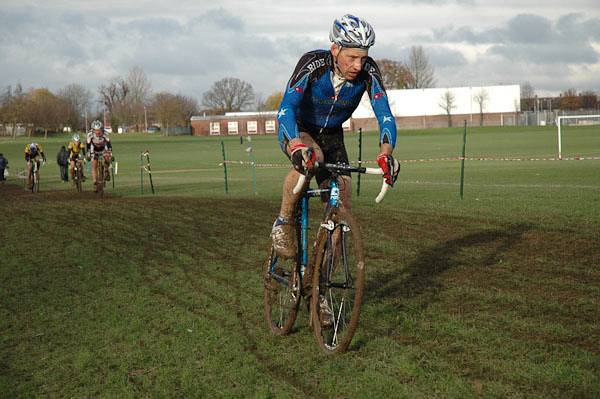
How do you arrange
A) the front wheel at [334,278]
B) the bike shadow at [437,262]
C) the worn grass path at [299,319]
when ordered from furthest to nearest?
1. the bike shadow at [437,262]
2. the front wheel at [334,278]
3. the worn grass path at [299,319]

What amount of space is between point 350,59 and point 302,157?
0.88 metres

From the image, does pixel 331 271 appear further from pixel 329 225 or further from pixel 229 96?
pixel 229 96

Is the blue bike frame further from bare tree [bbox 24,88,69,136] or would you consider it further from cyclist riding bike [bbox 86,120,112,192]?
bare tree [bbox 24,88,69,136]

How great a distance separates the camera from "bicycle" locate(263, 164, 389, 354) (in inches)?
221

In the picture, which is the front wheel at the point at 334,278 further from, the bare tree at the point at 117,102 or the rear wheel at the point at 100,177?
the bare tree at the point at 117,102

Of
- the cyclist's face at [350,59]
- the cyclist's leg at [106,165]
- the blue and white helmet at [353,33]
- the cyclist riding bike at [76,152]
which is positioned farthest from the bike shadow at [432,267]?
the cyclist riding bike at [76,152]

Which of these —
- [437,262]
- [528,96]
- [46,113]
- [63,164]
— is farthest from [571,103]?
[437,262]

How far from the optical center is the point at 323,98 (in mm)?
6410

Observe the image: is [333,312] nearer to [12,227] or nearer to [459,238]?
[459,238]

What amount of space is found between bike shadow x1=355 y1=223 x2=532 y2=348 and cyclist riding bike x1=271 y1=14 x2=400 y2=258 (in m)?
1.19

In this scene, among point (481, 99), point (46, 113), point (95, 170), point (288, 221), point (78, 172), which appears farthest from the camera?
point (46, 113)

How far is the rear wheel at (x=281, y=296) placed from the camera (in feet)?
21.1

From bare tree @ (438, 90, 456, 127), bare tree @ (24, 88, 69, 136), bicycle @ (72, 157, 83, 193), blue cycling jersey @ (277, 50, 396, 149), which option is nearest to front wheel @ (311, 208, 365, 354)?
blue cycling jersey @ (277, 50, 396, 149)

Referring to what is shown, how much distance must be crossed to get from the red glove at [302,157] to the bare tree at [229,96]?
156449 mm
